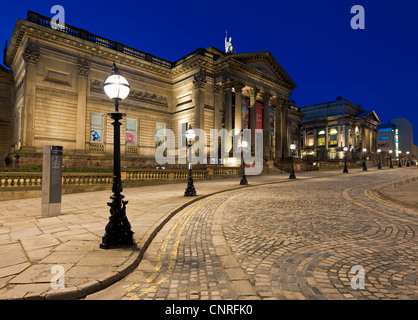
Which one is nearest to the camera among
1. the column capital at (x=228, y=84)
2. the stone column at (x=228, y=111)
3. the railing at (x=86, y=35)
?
the railing at (x=86, y=35)

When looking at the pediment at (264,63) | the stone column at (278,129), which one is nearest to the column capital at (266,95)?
the pediment at (264,63)

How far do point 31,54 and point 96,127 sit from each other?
8816 mm

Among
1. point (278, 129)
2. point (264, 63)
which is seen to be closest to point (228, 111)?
point (264, 63)

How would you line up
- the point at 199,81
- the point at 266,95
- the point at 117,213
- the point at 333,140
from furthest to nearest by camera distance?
the point at 333,140 < the point at 266,95 < the point at 199,81 < the point at 117,213

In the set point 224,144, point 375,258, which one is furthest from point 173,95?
point 375,258

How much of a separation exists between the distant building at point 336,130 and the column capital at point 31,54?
74.0 metres

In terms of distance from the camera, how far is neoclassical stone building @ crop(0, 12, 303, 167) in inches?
893

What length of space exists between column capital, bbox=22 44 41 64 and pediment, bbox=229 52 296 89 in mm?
22073

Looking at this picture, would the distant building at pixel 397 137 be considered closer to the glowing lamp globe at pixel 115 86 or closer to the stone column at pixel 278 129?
the stone column at pixel 278 129

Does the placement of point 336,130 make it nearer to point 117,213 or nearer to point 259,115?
point 259,115

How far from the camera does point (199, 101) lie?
102 feet

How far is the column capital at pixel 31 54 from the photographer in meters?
21.8

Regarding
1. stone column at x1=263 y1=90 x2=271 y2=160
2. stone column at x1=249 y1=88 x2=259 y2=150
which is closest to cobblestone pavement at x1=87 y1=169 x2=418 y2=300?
stone column at x1=249 y1=88 x2=259 y2=150
